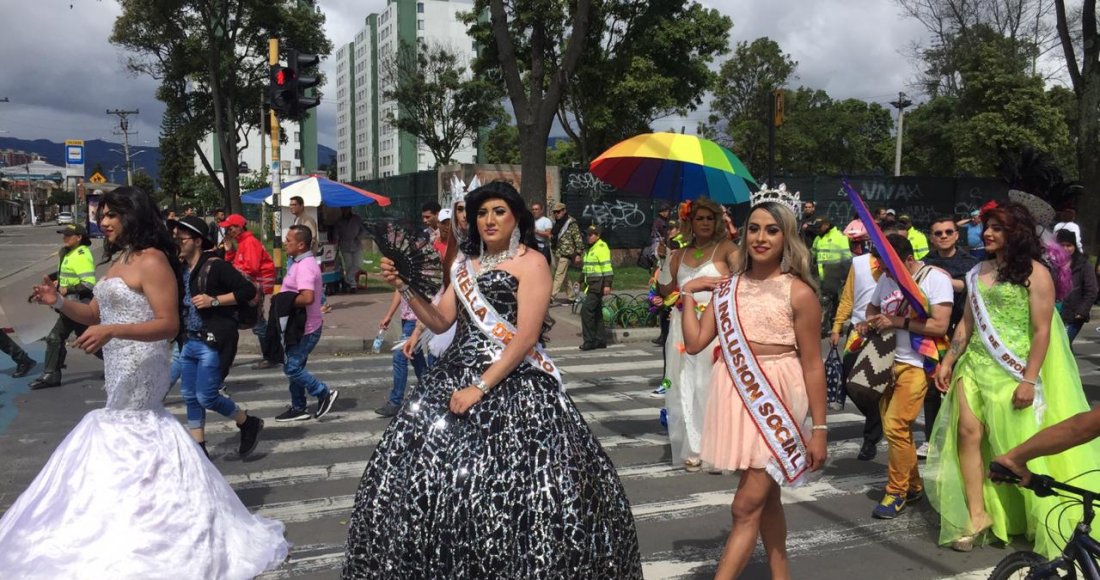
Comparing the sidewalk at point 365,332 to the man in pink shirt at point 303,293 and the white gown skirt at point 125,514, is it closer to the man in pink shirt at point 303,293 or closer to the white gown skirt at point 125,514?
the man in pink shirt at point 303,293

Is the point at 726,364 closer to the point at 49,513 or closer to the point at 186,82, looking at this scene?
the point at 49,513

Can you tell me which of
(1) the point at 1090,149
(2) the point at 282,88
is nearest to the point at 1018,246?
(2) the point at 282,88

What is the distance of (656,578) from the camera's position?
4.25m

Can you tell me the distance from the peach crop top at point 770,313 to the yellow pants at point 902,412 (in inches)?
72.9

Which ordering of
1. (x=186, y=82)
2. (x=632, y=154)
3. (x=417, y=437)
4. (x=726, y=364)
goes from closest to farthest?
(x=417, y=437) < (x=726, y=364) < (x=632, y=154) < (x=186, y=82)

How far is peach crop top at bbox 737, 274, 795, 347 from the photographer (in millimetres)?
3514

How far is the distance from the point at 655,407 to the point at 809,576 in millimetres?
3893

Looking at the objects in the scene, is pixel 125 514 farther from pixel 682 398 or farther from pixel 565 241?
pixel 565 241

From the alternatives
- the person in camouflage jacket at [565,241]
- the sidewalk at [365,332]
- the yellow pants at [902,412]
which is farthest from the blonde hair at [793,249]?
the person in camouflage jacket at [565,241]

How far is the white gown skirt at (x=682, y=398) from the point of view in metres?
5.68

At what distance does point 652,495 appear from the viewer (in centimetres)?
556

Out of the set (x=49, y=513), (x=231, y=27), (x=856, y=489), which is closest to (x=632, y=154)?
(x=856, y=489)

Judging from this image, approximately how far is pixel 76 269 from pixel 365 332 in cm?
423

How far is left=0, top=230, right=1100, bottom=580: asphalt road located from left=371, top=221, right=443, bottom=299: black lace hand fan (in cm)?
179
